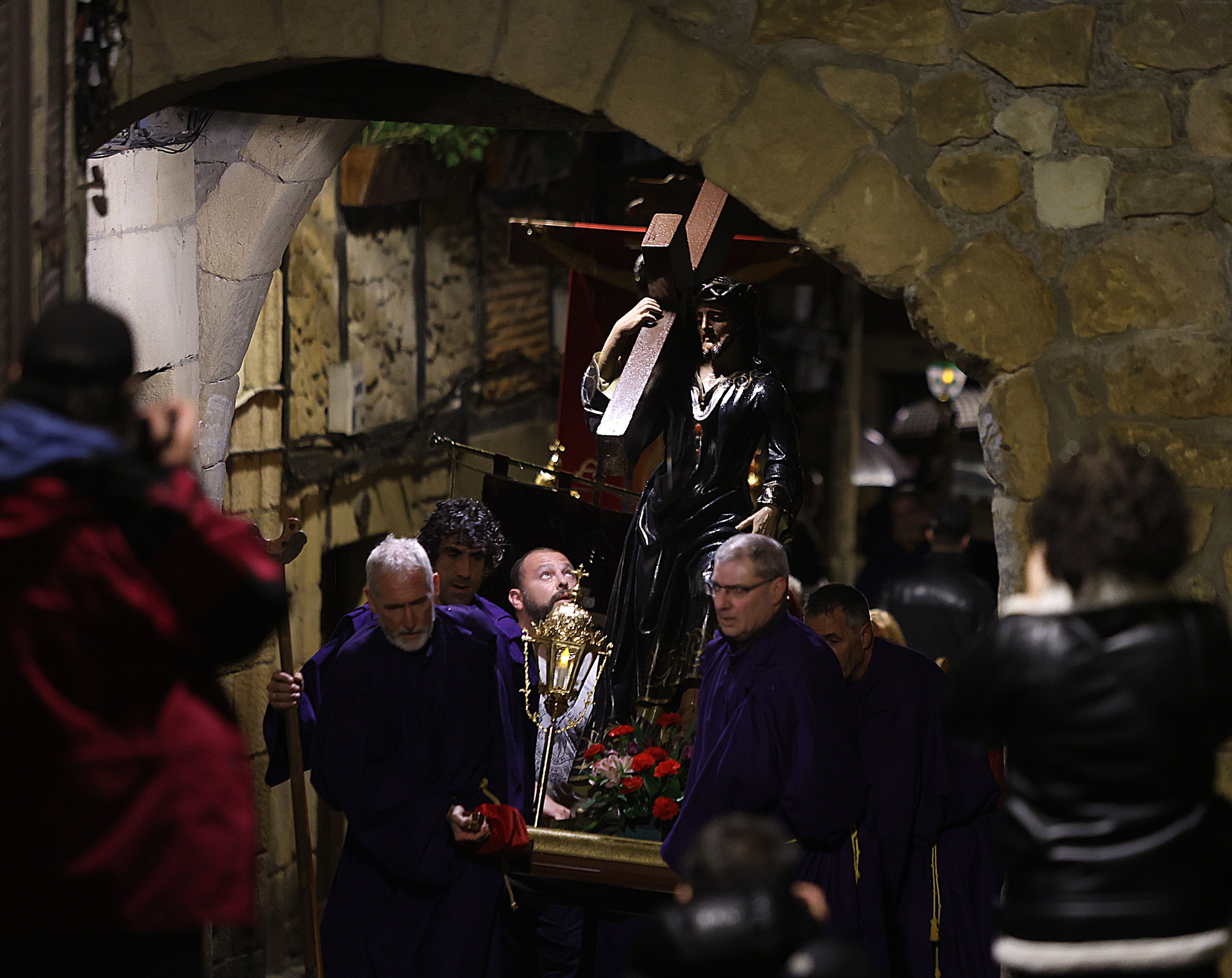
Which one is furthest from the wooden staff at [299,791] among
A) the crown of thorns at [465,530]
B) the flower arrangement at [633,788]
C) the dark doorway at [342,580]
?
the dark doorway at [342,580]

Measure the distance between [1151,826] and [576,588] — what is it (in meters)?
3.39

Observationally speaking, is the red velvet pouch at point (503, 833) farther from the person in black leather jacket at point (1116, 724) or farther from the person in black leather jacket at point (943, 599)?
the person in black leather jacket at point (943, 599)

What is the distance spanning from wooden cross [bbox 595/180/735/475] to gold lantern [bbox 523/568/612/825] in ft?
2.09

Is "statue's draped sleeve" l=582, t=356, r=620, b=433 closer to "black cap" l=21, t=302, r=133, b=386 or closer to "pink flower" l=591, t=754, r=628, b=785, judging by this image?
"pink flower" l=591, t=754, r=628, b=785

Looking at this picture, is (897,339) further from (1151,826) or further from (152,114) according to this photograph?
(1151,826)

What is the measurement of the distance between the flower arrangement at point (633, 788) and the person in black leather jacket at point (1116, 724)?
2260mm

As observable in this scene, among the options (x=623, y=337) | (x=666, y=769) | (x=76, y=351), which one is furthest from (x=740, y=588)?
(x=76, y=351)

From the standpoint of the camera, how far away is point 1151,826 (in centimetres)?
262

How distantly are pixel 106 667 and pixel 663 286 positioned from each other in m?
3.46

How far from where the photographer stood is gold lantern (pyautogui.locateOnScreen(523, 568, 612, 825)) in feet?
17.6

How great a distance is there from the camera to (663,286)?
223 inches

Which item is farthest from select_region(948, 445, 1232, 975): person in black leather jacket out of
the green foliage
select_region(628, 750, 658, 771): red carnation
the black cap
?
the green foliage

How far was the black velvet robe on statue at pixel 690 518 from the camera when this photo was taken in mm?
5430

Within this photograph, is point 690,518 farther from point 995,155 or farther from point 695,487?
point 995,155
